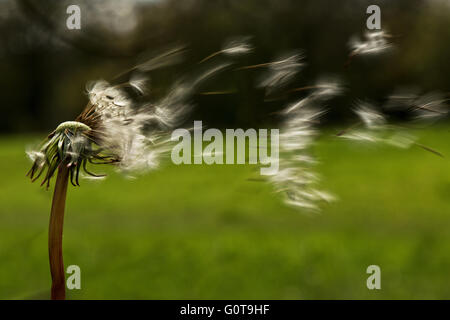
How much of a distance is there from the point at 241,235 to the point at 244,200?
4.74ft

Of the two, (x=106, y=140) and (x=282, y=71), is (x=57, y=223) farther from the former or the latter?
(x=282, y=71)

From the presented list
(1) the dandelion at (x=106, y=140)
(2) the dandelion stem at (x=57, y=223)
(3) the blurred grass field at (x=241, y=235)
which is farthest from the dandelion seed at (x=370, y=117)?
(3) the blurred grass field at (x=241, y=235)

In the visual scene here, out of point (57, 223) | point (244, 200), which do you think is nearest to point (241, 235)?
point (244, 200)

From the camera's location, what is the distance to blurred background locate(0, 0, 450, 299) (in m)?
4.14

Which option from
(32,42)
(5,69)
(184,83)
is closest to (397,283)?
(184,83)

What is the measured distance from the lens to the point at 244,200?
23.0ft

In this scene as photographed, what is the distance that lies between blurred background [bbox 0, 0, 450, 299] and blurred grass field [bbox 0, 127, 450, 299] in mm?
21

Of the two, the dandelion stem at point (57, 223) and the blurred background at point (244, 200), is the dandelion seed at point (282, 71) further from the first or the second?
the dandelion stem at point (57, 223)

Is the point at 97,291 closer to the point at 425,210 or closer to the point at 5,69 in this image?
the point at 425,210

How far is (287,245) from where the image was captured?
515 centimetres

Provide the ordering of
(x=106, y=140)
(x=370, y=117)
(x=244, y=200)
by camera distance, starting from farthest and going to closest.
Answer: (x=244, y=200) < (x=370, y=117) < (x=106, y=140)

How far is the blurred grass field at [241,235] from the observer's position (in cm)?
422

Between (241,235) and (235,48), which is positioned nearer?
(235,48)

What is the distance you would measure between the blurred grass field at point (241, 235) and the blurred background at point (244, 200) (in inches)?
0.8
